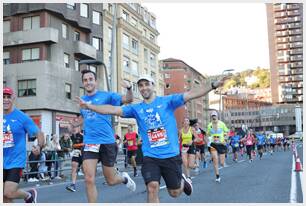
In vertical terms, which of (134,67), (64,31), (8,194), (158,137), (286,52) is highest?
(286,52)

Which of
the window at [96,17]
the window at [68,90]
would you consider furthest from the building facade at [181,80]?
the window at [68,90]

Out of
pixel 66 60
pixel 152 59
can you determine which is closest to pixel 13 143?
pixel 66 60

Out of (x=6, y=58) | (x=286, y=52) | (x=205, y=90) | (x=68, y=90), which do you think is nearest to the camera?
(x=205, y=90)

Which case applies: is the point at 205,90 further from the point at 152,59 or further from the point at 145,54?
the point at 152,59

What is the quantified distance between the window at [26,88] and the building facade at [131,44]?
1090cm

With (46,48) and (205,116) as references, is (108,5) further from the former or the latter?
(205,116)

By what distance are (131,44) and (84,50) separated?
1486cm

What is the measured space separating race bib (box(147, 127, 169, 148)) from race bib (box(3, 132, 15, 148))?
1906mm

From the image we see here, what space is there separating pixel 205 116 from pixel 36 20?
8269cm

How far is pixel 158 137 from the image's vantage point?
20.0ft

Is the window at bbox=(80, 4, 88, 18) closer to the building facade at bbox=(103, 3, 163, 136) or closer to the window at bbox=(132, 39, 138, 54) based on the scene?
the building facade at bbox=(103, 3, 163, 136)

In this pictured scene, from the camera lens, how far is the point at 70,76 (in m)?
38.4

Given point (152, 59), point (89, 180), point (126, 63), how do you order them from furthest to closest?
point (152, 59) < point (126, 63) < point (89, 180)

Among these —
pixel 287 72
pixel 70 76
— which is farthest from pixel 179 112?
pixel 287 72
